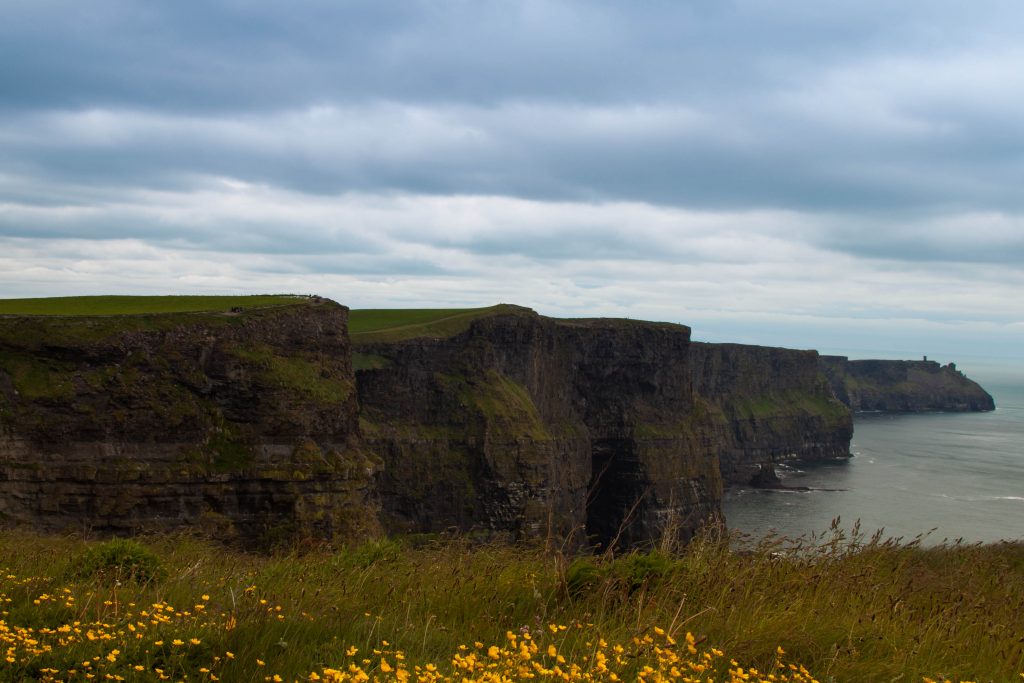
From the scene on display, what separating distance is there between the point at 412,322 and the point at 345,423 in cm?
3209

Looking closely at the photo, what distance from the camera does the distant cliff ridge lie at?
36.2 meters

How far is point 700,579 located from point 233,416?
35553 mm

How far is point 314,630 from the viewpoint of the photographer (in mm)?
6379

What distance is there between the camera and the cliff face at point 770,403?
486ft

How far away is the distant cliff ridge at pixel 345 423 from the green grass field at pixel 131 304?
0.48 m

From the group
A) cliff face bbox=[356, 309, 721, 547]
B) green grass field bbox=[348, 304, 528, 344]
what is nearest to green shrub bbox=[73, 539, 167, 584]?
cliff face bbox=[356, 309, 721, 547]

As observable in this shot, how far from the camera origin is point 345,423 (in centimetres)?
4297

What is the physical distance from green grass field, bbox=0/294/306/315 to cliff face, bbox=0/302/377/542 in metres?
3.16

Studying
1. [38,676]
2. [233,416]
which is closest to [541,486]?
[233,416]

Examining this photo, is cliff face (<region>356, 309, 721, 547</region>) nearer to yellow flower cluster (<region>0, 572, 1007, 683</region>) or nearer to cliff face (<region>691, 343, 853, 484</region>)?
yellow flower cluster (<region>0, 572, 1007, 683</region>)

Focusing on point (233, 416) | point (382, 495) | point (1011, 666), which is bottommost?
point (382, 495)

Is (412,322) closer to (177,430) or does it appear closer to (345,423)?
(345,423)

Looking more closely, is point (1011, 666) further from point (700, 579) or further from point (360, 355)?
point (360, 355)

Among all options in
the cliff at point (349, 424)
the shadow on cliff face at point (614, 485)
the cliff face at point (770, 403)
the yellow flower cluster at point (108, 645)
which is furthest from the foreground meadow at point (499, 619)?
the cliff face at point (770, 403)
